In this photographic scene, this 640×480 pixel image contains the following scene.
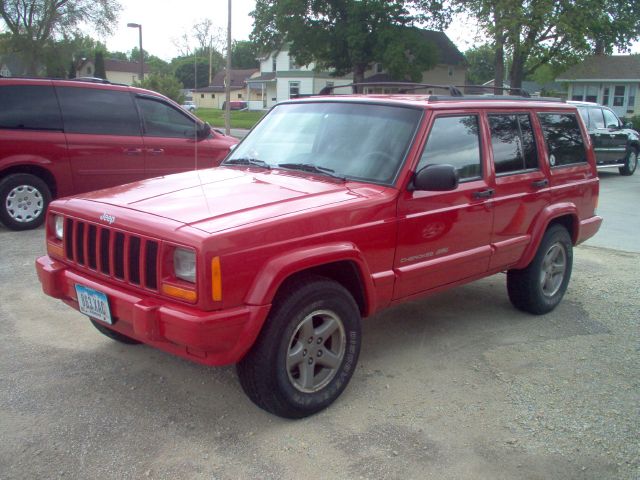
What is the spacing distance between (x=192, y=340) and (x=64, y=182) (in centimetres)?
606

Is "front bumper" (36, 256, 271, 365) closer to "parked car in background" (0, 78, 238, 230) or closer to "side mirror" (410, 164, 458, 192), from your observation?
"side mirror" (410, 164, 458, 192)

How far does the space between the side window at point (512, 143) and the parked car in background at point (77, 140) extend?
497 cm

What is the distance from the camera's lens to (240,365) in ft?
11.4

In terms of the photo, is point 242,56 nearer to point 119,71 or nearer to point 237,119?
point 119,71

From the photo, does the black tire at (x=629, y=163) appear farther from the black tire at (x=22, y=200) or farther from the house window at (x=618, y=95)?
the house window at (x=618, y=95)

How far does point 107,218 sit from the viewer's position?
351 centimetres

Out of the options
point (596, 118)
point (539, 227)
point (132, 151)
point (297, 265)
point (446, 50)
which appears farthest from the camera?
point (446, 50)

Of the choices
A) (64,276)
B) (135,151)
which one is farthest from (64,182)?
(64,276)

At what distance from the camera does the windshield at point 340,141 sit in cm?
417

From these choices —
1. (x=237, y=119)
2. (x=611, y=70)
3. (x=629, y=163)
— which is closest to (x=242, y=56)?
(x=237, y=119)

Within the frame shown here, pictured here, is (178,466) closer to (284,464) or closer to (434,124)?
(284,464)

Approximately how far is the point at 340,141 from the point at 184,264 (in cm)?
166

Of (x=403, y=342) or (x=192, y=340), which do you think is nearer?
(x=192, y=340)

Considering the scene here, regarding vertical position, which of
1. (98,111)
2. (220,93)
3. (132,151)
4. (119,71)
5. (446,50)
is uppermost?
(446,50)
